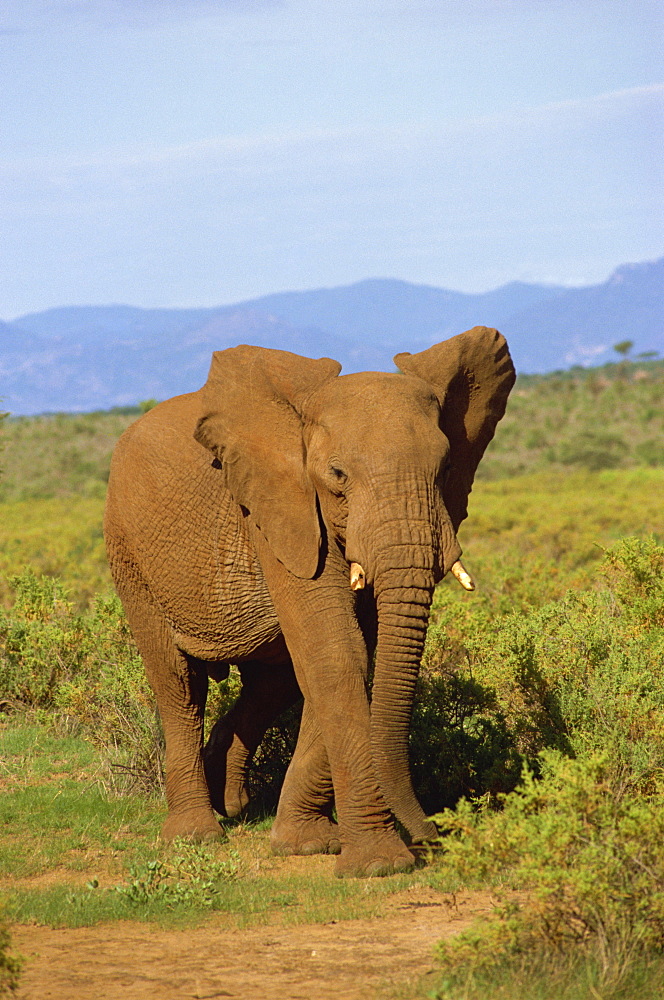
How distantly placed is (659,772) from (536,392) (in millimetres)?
56613

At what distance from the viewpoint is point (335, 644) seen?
21.2 ft

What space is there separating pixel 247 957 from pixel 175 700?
291 cm

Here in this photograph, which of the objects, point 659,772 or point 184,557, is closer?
point 659,772

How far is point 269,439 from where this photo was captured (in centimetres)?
674

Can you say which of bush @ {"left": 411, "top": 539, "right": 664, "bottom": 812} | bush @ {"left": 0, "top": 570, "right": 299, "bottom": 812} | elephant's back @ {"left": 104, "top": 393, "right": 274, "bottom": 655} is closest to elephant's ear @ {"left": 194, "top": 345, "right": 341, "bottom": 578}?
elephant's back @ {"left": 104, "top": 393, "right": 274, "bottom": 655}

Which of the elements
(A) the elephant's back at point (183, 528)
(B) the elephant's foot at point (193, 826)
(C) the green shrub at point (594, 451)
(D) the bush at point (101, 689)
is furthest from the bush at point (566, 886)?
(C) the green shrub at point (594, 451)

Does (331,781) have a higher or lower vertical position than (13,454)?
lower

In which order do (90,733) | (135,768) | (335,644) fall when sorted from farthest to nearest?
(90,733) → (135,768) → (335,644)

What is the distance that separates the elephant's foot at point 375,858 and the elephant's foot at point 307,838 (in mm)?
606

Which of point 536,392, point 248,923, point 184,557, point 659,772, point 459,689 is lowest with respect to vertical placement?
point 248,923

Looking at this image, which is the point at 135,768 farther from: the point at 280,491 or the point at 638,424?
the point at 638,424

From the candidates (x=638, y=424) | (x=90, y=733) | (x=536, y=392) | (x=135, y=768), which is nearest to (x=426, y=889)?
(x=135, y=768)

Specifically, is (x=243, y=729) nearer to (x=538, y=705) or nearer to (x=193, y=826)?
(x=193, y=826)

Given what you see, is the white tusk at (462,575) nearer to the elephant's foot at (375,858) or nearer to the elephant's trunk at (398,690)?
the elephant's trunk at (398,690)
